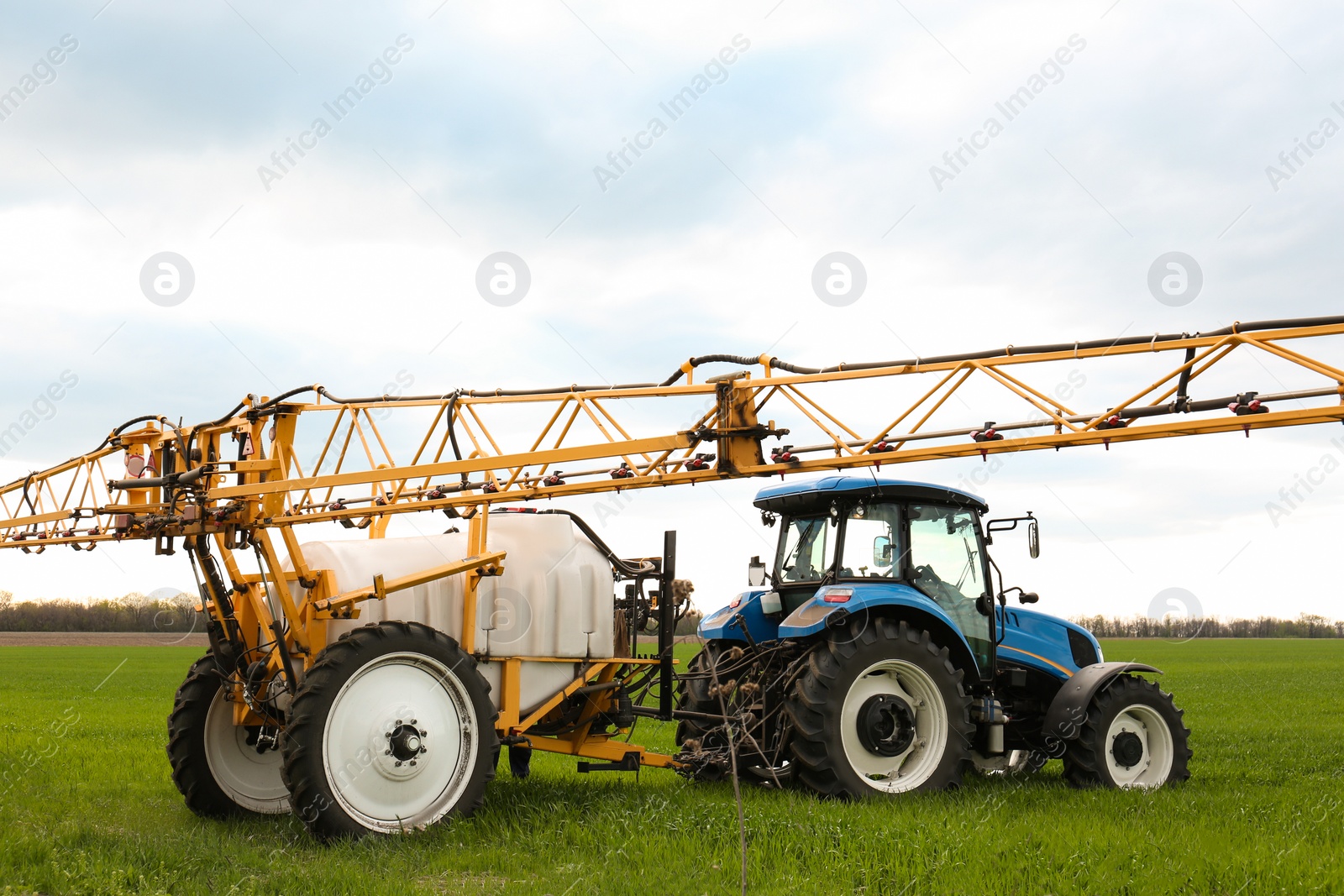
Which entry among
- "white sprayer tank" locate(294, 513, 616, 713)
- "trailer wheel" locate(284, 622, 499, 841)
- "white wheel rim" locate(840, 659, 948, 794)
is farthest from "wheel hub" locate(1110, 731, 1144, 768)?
"trailer wheel" locate(284, 622, 499, 841)

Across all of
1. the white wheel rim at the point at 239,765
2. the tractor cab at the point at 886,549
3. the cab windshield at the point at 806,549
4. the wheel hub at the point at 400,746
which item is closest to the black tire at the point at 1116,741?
the tractor cab at the point at 886,549

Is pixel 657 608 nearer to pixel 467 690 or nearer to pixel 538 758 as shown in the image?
pixel 467 690

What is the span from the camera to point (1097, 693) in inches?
407

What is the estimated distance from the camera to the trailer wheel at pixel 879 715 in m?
8.98

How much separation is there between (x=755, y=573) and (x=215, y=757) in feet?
17.3

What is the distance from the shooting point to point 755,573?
36.7 ft

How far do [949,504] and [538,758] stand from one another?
6.66 meters

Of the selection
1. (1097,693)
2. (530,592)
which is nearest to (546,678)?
(530,592)

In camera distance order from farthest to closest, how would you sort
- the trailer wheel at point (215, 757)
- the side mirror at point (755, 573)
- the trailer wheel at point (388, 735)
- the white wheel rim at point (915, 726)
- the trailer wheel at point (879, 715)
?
the side mirror at point (755, 573)
the trailer wheel at point (215, 757)
the white wheel rim at point (915, 726)
the trailer wheel at point (879, 715)
the trailer wheel at point (388, 735)

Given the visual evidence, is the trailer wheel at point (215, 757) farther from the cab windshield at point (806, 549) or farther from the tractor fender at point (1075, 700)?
the tractor fender at point (1075, 700)

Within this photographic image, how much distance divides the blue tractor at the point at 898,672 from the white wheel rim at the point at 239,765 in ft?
12.1

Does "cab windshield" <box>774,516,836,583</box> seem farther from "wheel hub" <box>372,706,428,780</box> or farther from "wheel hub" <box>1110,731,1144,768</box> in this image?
"wheel hub" <box>372,706,428,780</box>

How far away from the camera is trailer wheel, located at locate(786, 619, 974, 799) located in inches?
354

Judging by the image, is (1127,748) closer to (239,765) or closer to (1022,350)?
(1022,350)
